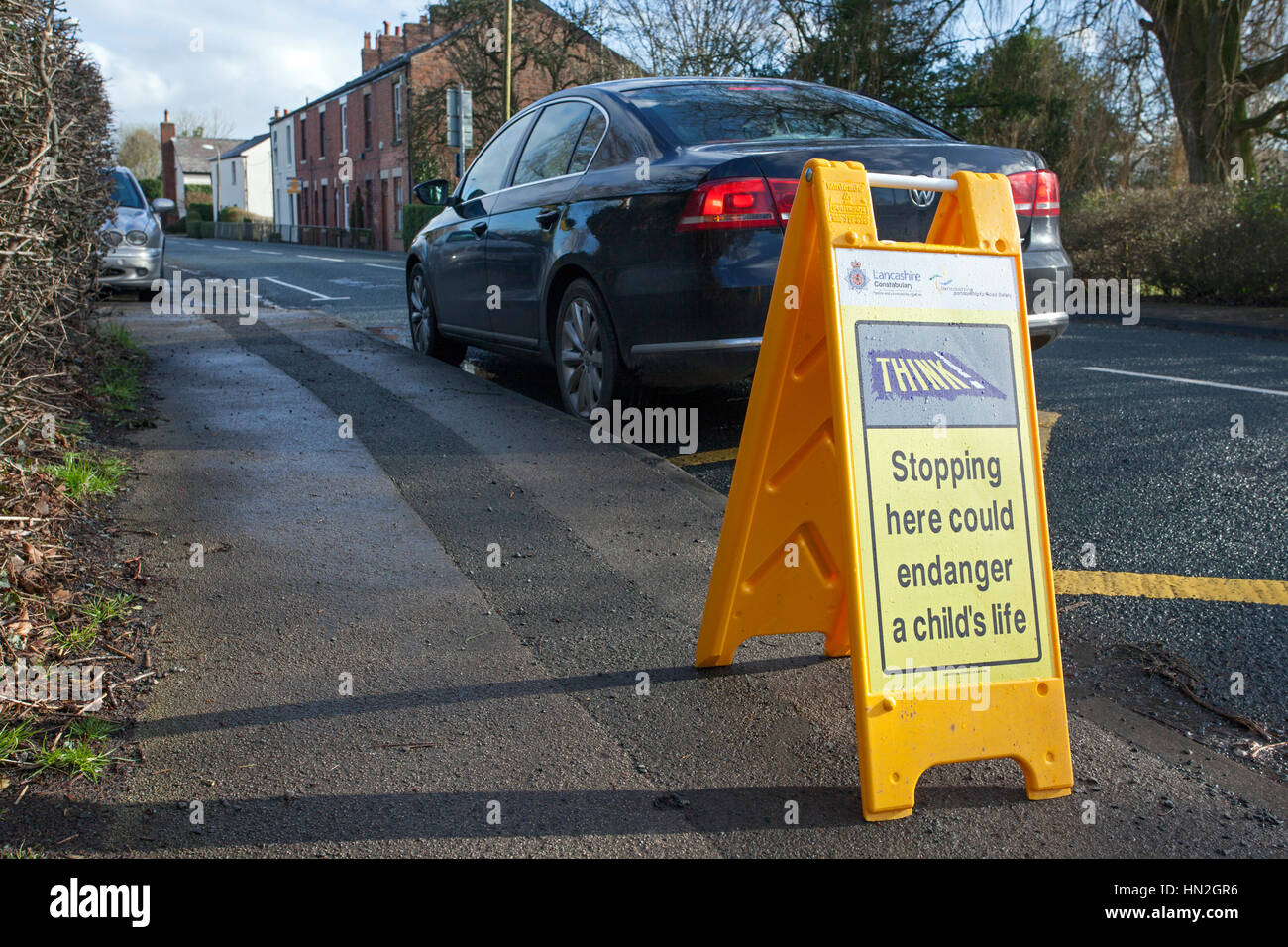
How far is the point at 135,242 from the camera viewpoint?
13.9 meters

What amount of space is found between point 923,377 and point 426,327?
21.1 ft

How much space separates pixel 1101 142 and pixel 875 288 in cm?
2225

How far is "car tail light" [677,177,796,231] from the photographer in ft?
16.2

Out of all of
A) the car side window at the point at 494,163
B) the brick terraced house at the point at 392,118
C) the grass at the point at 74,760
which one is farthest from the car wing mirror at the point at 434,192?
the brick terraced house at the point at 392,118

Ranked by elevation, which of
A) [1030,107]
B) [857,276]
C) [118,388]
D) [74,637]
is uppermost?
[1030,107]

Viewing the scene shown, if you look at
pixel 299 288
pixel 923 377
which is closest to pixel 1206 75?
pixel 299 288

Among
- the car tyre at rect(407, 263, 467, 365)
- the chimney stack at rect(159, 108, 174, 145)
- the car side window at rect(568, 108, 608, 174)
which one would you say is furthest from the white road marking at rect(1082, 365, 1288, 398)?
the chimney stack at rect(159, 108, 174, 145)

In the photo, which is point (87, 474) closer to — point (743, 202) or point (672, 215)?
point (672, 215)

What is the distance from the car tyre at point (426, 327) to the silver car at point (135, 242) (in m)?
6.46

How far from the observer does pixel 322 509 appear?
4707 mm

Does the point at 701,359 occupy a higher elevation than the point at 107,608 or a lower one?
higher

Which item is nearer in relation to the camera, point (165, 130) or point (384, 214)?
point (384, 214)

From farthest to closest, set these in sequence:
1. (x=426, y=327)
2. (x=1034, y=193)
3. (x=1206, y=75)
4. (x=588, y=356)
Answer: (x=1206, y=75)
(x=426, y=327)
(x=588, y=356)
(x=1034, y=193)
